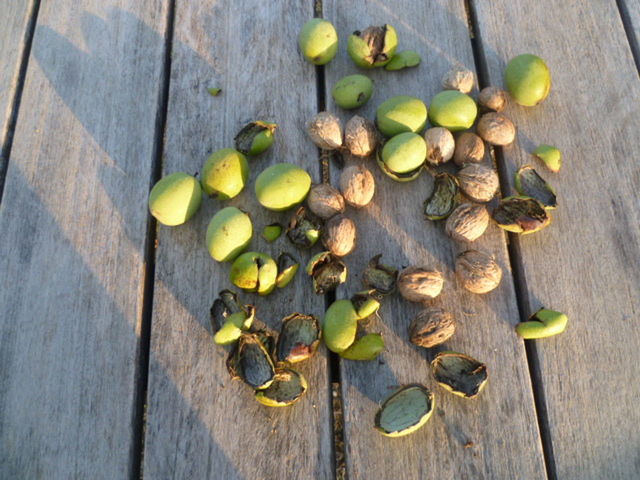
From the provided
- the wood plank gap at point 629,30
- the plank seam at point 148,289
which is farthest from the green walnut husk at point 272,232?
the wood plank gap at point 629,30

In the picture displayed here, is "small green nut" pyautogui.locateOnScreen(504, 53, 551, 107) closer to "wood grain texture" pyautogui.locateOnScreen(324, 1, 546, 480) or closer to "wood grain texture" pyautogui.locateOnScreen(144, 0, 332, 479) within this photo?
"wood grain texture" pyautogui.locateOnScreen(324, 1, 546, 480)

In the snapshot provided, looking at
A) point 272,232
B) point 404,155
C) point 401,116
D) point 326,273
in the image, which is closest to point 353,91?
point 401,116

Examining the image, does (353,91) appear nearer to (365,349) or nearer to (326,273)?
(326,273)

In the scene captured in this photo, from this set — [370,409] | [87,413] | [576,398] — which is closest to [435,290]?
[370,409]

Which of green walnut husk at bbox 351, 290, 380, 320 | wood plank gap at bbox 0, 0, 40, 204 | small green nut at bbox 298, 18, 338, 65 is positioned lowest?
green walnut husk at bbox 351, 290, 380, 320

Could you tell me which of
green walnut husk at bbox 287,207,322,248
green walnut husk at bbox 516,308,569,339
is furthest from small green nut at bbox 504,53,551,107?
green walnut husk at bbox 287,207,322,248

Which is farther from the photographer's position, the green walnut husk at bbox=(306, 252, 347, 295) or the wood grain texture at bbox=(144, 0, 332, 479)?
the green walnut husk at bbox=(306, 252, 347, 295)

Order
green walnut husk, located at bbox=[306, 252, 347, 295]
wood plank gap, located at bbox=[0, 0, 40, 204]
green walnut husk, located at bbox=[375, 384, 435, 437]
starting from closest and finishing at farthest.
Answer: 1. green walnut husk, located at bbox=[375, 384, 435, 437]
2. green walnut husk, located at bbox=[306, 252, 347, 295]
3. wood plank gap, located at bbox=[0, 0, 40, 204]
